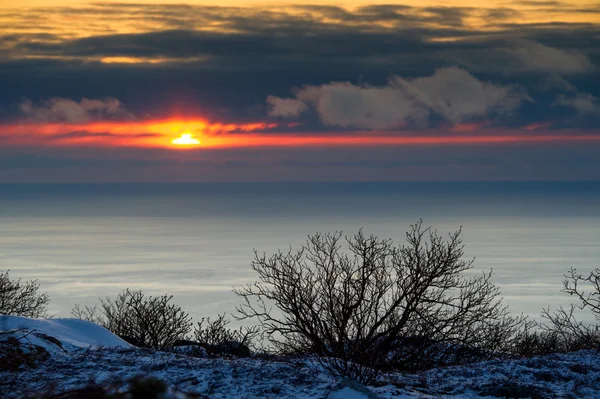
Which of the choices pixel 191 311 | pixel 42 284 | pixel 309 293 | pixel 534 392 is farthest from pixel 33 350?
pixel 42 284

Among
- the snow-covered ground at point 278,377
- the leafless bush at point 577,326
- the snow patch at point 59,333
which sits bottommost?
the snow-covered ground at point 278,377

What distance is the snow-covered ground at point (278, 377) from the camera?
523 inches

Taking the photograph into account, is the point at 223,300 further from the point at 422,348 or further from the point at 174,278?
the point at 422,348

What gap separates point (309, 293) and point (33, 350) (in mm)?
7913

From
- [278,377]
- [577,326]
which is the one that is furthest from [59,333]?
[577,326]

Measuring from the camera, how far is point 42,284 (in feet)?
572

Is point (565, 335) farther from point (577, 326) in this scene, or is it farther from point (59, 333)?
point (59, 333)

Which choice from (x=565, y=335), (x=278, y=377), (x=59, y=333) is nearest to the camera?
(x=278, y=377)

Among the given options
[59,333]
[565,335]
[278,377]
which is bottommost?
[278,377]

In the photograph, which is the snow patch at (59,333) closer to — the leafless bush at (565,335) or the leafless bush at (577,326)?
the leafless bush at (565,335)

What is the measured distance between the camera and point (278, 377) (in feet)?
46.1

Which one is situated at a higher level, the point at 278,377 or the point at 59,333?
the point at 59,333

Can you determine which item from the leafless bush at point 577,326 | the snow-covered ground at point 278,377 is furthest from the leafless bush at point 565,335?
the snow-covered ground at point 278,377

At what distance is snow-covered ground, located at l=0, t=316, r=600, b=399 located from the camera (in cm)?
1328
